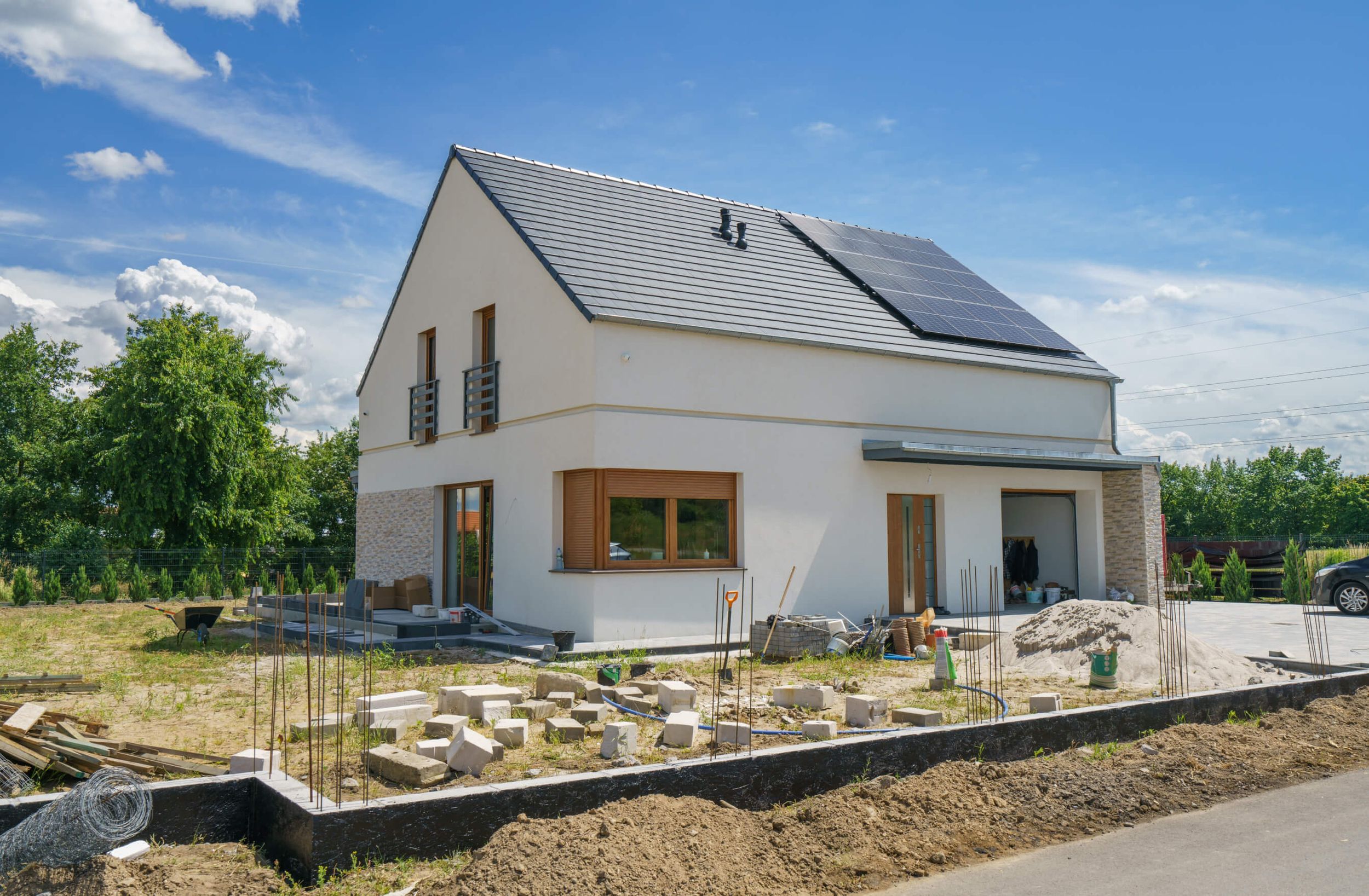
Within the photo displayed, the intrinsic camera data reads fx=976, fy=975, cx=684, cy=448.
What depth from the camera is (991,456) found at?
1572 centimetres

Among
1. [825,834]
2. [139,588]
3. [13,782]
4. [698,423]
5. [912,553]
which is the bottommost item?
[825,834]

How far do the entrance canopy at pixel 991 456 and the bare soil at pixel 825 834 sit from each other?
8260mm

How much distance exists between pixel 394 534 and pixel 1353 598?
17859 mm

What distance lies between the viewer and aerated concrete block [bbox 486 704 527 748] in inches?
274

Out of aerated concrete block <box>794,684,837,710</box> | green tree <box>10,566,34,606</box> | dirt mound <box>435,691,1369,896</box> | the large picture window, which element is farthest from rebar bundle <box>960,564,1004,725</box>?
green tree <box>10,566,34,606</box>

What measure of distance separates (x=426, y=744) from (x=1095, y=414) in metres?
15.9

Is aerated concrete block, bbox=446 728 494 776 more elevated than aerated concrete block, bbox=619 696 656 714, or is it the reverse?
aerated concrete block, bbox=446 728 494 776

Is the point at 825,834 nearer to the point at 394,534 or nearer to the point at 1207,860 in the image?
the point at 1207,860

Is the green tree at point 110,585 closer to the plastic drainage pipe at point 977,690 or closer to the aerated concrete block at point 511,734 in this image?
the plastic drainage pipe at point 977,690

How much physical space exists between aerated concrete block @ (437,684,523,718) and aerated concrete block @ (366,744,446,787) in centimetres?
209

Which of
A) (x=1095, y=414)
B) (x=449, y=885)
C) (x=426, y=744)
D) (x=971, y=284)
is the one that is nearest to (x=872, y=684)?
(x=426, y=744)

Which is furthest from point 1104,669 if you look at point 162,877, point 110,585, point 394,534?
point 110,585

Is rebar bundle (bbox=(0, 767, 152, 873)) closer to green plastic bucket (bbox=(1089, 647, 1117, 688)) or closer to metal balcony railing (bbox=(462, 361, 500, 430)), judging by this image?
green plastic bucket (bbox=(1089, 647, 1117, 688))

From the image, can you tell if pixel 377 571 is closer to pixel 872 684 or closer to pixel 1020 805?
pixel 872 684
